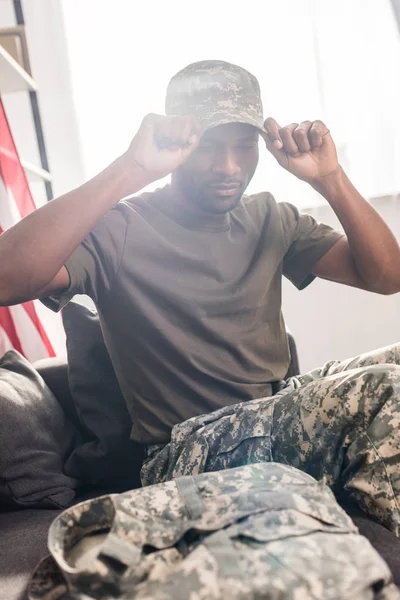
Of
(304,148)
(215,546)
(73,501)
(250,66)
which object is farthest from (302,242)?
(250,66)

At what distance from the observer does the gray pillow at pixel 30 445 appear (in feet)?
3.62

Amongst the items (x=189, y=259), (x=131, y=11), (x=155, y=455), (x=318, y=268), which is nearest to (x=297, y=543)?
(x=155, y=455)

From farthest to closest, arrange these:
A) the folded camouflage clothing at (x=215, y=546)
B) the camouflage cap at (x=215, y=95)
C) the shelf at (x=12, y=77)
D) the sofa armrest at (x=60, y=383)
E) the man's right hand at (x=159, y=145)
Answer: the shelf at (x=12, y=77), the sofa armrest at (x=60, y=383), the camouflage cap at (x=215, y=95), the man's right hand at (x=159, y=145), the folded camouflage clothing at (x=215, y=546)

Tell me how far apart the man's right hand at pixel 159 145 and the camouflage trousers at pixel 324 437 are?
1.38ft

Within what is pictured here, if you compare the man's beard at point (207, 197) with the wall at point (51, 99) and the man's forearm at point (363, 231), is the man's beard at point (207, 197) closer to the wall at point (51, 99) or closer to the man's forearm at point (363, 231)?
the man's forearm at point (363, 231)

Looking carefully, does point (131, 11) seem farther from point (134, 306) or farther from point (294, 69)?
point (134, 306)

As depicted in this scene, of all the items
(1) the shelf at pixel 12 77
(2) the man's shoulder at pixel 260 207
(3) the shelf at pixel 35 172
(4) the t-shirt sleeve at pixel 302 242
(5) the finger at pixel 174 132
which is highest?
(1) the shelf at pixel 12 77

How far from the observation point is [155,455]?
1.09 metres

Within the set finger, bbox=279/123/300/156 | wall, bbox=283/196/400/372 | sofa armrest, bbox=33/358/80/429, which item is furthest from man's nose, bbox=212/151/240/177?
wall, bbox=283/196/400/372

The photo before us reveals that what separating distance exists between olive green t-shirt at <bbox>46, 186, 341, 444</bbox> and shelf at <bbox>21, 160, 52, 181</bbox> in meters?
0.87

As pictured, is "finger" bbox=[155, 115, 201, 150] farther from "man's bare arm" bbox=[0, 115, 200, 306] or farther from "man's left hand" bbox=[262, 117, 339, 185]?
"man's left hand" bbox=[262, 117, 339, 185]

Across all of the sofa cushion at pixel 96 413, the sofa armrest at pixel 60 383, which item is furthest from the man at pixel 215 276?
Result: the sofa armrest at pixel 60 383

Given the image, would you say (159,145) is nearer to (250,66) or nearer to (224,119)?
(224,119)

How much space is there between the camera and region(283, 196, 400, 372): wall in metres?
2.17
